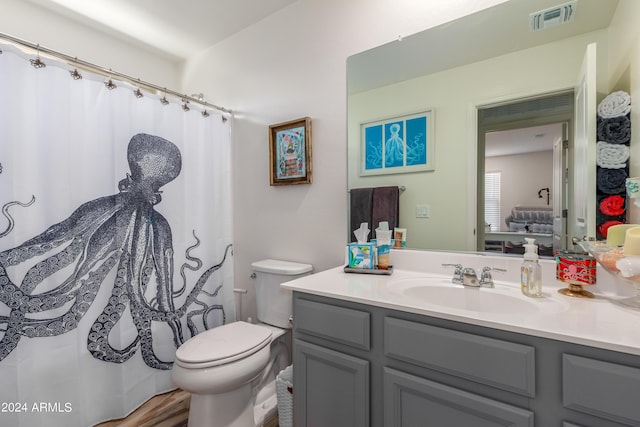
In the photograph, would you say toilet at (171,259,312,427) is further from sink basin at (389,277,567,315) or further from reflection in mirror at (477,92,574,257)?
reflection in mirror at (477,92,574,257)

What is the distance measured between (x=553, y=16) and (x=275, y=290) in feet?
5.73

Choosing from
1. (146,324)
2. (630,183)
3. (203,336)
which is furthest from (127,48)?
(630,183)

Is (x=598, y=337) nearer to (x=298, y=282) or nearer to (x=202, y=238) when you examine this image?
(x=298, y=282)

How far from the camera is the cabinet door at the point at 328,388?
989 millimetres

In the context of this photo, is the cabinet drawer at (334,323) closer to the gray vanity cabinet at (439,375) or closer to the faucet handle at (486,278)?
the gray vanity cabinet at (439,375)

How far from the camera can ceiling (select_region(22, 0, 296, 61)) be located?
1.79m

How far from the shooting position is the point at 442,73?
4.41 feet

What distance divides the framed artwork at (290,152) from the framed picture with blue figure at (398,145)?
34cm

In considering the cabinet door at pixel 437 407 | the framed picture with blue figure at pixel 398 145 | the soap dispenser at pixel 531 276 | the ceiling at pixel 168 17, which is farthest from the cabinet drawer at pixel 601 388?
the ceiling at pixel 168 17

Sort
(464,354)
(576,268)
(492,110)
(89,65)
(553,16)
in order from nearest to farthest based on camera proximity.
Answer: (464,354), (576,268), (553,16), (492,110), (89,65)

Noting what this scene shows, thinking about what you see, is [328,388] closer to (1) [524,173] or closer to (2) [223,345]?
(2) [223,345]

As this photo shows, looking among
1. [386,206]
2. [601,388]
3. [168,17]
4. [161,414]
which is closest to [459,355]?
[601,388]

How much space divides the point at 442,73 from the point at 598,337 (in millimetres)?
1146

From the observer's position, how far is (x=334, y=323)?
1.05m
